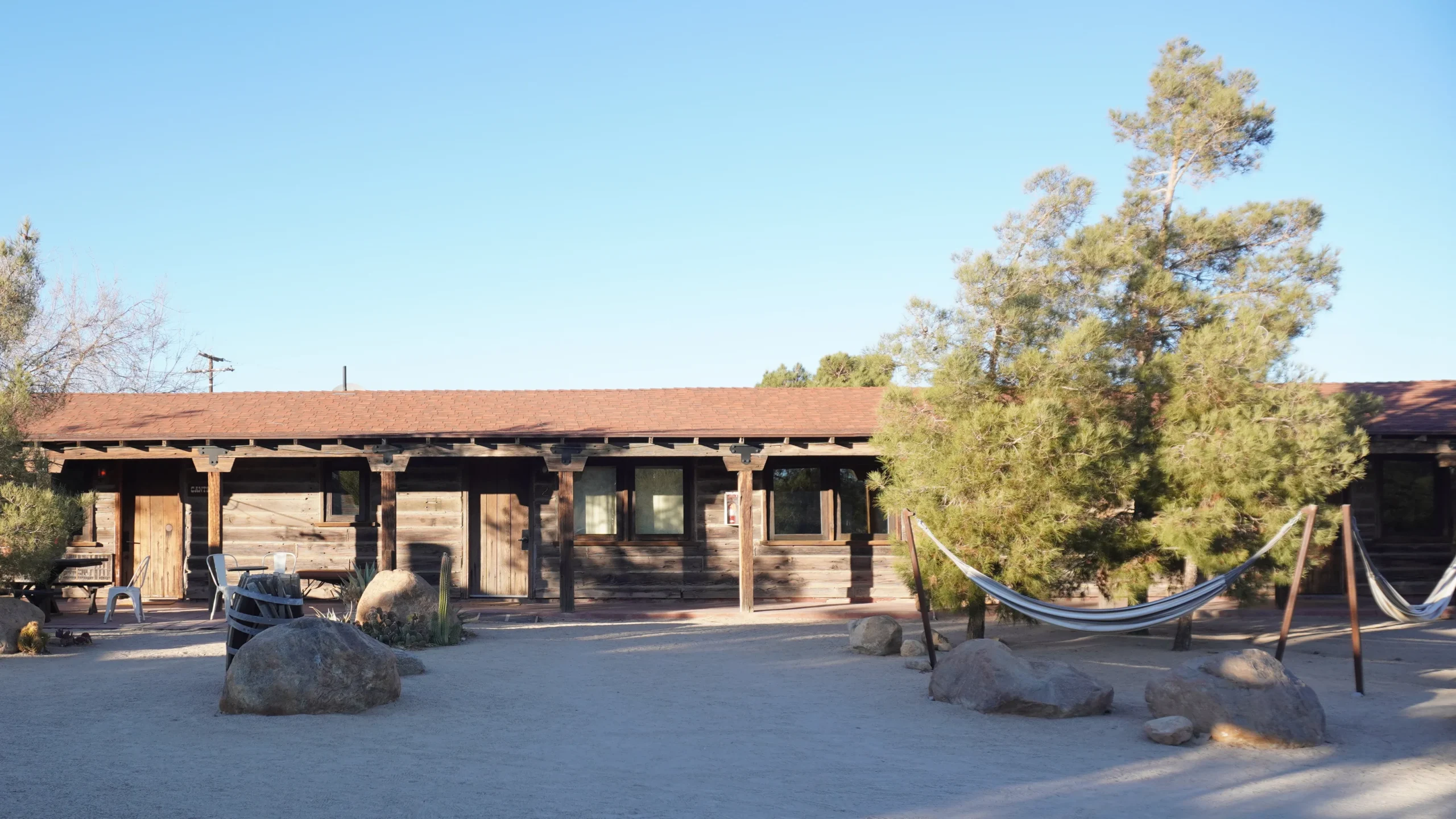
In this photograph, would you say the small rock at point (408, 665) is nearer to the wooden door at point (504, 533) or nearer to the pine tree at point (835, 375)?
the wooden door at point (504, 533)

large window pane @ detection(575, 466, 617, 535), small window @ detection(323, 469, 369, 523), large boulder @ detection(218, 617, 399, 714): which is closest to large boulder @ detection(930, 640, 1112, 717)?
large boulder @ detection(218, 617, 399, 714)

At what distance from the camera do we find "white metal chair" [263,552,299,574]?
575 inches

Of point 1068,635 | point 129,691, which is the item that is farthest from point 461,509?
point 1068,635

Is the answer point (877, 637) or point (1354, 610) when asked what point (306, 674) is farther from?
point (1354, 610)

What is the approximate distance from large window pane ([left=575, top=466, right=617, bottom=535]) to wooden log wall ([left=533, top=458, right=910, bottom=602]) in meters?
0.29

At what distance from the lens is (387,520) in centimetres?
1437

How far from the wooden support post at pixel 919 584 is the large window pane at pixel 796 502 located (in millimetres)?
5112

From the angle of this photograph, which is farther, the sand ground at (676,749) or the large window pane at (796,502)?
the large window pane at (796,502)

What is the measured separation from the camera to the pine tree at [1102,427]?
10328mm

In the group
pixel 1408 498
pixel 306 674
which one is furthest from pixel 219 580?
pixel 1408 498

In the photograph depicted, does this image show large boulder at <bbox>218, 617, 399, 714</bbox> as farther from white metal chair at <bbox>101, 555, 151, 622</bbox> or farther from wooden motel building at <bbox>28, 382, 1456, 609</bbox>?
wooden motel building at <bbox>28, 382, 1456, 609</bbox>

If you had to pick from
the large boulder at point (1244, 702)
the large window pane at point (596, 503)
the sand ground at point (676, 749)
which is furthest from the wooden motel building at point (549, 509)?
the large boulder at point (1244, 702)

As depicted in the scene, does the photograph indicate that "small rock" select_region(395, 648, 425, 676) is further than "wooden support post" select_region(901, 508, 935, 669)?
No

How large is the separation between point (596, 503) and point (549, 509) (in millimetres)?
702
